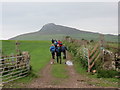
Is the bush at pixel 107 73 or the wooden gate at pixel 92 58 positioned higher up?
the wooden gate at pixel 92 58

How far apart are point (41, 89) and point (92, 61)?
5.82m

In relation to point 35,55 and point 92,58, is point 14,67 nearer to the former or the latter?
point 92,58

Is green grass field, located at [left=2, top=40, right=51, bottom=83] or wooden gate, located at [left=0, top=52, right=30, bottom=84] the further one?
green grass field, located at [left=2, top=40, right=51, bottom=83]

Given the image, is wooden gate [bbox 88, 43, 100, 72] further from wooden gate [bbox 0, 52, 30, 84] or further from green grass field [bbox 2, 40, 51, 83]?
wooden gate [bbox 0, 52, 30, 84]

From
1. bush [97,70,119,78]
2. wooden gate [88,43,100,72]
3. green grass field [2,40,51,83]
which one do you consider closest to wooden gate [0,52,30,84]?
green grass field [2,40,51,83]

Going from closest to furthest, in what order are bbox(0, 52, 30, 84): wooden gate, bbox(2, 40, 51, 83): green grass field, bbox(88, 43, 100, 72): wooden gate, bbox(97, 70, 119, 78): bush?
bbox(0, 52, 30, 84): wooden gate → bbox(97, 70, 119, 78): bush → bbox(88, 43, 100, 72): wooden gate → bbox(2, 40, 51, 83): green grass field

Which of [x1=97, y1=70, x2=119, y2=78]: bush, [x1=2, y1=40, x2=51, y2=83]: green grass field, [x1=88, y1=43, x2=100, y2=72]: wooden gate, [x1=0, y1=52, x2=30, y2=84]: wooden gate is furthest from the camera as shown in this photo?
[x1=2, y1=40, x2=51, y2=83]: green grass field

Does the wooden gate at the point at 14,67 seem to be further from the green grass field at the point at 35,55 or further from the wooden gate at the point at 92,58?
the wooden gate at the point at 92,58

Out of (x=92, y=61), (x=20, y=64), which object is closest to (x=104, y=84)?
(x=92, y=61)

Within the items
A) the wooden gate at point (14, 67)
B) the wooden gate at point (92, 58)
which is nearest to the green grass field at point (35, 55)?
the wooden gate at point (14, 67)

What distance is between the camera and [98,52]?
48.0ft

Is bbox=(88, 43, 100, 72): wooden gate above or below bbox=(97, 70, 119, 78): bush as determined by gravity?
above

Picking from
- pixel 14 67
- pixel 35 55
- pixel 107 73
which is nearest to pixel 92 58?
pixel 107 73

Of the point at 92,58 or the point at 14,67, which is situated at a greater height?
the point at 92,58
